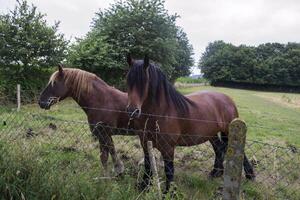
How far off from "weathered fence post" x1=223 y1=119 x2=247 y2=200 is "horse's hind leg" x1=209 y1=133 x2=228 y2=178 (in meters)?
2.95

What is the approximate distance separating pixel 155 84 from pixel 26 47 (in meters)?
13.3

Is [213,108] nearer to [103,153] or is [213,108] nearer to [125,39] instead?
[103,153]

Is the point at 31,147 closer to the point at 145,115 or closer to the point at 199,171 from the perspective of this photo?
the point at 145,115

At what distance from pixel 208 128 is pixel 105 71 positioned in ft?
53.4

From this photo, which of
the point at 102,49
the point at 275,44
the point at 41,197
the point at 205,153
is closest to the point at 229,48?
the point at 275,44

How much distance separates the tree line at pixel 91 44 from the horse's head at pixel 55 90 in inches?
390

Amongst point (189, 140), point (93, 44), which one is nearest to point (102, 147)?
point (189, 140)

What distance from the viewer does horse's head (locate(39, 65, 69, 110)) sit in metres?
5.21

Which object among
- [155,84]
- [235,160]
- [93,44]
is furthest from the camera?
[93,44]

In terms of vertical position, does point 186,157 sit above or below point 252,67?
below

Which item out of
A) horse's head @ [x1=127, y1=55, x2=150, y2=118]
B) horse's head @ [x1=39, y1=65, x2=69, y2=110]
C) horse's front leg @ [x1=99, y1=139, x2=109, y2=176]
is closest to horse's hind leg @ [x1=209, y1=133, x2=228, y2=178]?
horse's front leg @ [x1=99, y1=139, x2=109, y2=176]

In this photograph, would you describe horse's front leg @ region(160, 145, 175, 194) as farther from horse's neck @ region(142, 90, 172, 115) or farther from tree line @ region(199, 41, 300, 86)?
tree line @ region(199, 41, 300, 86)

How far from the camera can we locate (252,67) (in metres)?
62.2

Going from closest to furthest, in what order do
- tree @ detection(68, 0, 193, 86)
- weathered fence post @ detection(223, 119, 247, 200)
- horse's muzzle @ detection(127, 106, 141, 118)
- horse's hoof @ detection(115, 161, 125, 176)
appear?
weathered fence post @ detection(223, 119, 247, 200), horse's muzzle @ detection(127, 106, 141, 118), horse's hoof @ detection(115, 161, 125, 176), tree @ detection(68, 0, 193, 86)
